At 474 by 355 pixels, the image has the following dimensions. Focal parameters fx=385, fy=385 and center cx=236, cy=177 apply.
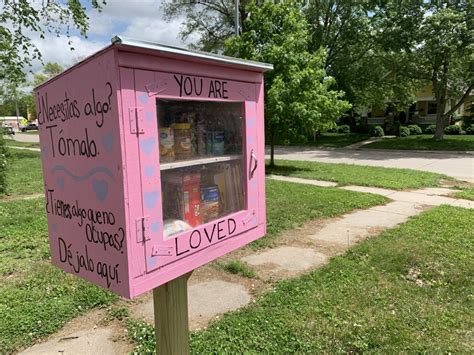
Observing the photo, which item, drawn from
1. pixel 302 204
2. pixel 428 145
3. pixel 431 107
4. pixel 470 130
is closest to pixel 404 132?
pixel 470 130

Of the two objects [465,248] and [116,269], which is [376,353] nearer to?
[116,269]

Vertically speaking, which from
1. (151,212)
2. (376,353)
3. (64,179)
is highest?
(64,179)

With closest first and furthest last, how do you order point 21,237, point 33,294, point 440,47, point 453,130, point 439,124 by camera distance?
point 33,294 → point 21,237 → point 440,47 → point 439,124 → point 453,130

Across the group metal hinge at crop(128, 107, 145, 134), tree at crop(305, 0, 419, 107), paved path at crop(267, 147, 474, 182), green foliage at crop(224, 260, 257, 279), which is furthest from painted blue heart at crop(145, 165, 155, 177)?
tree at crop(305, 0, 419, 107)

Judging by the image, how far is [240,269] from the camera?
401 centimetres

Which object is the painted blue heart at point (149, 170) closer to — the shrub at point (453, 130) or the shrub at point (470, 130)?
the shrub at point (453, 130)

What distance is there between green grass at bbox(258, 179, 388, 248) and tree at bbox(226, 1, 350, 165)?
8.66 ft

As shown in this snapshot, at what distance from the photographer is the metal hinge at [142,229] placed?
143 cm

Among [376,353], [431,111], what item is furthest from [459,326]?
[431,111]

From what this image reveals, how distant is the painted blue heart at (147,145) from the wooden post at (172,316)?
0.65 metres

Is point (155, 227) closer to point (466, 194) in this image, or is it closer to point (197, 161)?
point (197, 161)

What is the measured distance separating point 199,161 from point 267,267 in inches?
102

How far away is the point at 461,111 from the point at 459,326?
36318 millimetres

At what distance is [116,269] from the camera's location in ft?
4.86
